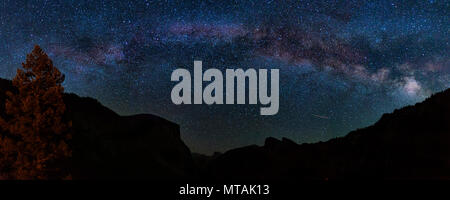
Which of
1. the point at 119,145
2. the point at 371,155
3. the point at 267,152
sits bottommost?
the point at 371,155

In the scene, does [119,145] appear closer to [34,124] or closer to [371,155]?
[34,124]

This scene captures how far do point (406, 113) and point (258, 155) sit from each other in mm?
25961

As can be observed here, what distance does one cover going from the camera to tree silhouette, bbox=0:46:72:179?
602 inches

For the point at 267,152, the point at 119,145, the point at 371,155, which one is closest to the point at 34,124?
the point at 119,145

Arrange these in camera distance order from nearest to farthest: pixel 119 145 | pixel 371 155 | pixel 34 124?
pixel 34 124
pixel 119 145
pixel 371 155

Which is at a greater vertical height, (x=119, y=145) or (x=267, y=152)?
(x=119, y=145)

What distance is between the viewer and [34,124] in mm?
15875

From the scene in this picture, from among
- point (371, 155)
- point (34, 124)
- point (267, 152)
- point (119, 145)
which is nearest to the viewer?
point (34, 124)

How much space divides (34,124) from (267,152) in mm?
42875

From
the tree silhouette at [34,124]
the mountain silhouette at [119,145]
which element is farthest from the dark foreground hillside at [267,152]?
the tree silhouette at [34,124]

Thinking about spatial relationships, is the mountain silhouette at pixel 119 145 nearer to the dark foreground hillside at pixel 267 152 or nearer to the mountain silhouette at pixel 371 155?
the dark foreground hillside at pixel 267 152

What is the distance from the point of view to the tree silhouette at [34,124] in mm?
15297
